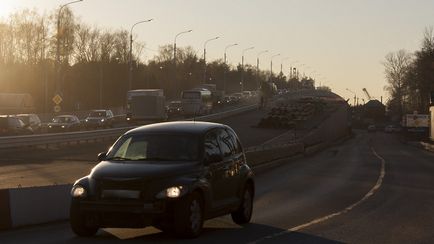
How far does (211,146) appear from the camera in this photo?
1254 centimetres

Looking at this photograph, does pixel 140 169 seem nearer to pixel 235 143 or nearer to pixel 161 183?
pixel 161 183

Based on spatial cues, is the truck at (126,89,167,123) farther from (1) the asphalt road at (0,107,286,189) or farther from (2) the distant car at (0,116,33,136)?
(2) the distant car at (0,116,33,136)

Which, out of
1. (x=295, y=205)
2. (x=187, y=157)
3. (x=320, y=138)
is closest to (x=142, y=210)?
(x=187, y=157)

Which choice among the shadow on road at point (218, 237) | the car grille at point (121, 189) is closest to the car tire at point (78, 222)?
the shadow on road at point (218, 237)

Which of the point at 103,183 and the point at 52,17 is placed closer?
the point at 103,183

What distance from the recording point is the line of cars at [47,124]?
4675 centimetres

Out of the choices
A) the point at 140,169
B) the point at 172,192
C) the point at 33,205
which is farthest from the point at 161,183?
the point at 33,205

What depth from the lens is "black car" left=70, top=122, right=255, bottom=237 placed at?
10836 millimetres

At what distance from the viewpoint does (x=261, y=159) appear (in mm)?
31453

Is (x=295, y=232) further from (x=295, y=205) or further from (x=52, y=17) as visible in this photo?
(x=52, y=17)

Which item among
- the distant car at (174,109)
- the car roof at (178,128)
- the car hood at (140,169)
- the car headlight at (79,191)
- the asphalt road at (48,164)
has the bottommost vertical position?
the asphalt road at (48,164)

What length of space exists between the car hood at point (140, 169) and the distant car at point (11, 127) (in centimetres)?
3650

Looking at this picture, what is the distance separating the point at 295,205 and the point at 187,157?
6.54 metres

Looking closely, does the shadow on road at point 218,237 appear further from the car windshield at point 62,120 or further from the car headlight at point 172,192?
the car windshield at point 62,120
